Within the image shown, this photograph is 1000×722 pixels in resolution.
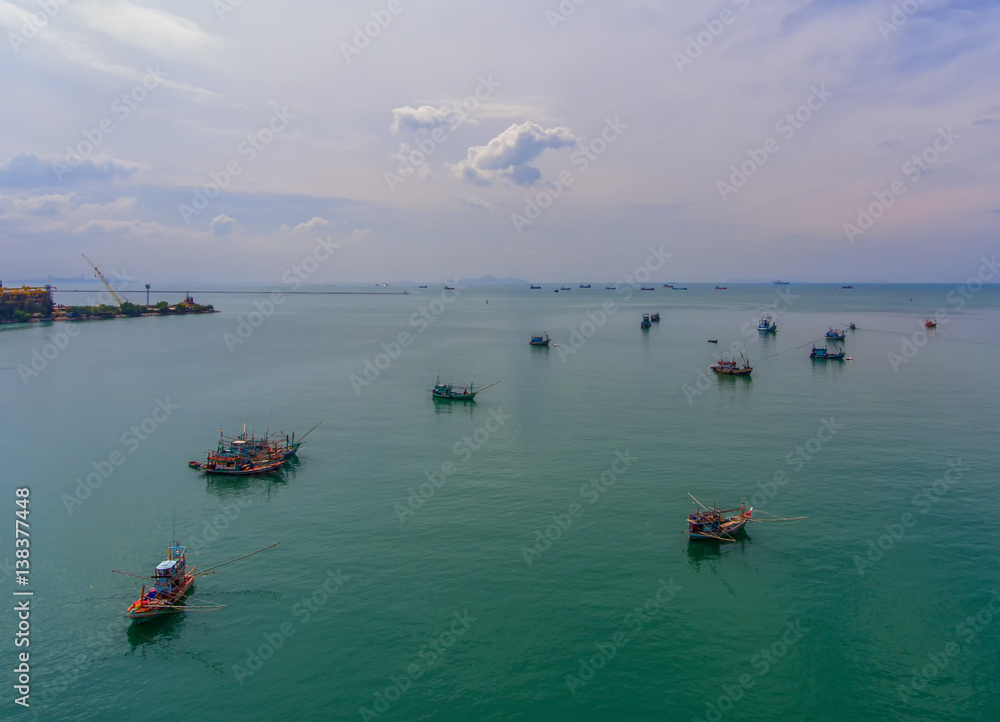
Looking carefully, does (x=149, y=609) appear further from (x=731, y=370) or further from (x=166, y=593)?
(x=731, y=370)

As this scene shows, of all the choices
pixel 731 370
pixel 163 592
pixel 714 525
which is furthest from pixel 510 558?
pixel 731 370

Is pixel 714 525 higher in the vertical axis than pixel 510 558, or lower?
higher

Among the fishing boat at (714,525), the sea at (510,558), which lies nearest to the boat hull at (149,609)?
the sea at (510,558)

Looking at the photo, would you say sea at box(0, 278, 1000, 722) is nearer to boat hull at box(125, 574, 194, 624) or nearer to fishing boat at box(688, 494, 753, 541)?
boat hull at box(125, 574, 194, 624)

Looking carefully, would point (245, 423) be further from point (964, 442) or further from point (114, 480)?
point (964, 442)

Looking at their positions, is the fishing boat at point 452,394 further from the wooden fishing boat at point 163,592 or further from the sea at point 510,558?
the wooden fishing boat at point 163,592
